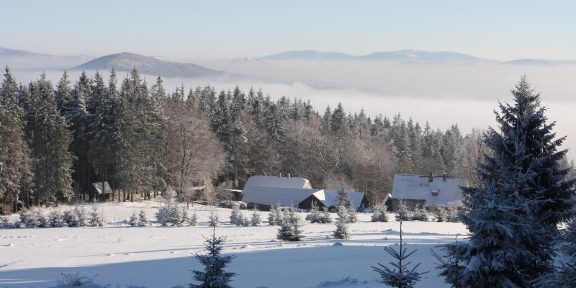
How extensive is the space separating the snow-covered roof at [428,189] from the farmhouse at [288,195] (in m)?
5.10

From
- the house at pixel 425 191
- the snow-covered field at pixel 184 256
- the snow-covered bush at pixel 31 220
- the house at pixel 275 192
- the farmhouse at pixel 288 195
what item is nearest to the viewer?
the snow-covered field at pixel 184 256

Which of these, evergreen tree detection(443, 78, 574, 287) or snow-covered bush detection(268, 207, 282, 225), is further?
snow-covered bush detection(268, 207, 282, 225)

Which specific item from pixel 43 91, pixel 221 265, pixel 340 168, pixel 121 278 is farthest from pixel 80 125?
pixel 221 265

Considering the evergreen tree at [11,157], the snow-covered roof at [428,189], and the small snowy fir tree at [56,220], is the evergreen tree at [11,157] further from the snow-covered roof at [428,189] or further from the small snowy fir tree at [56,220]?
the snow-covered roof at [428,189]

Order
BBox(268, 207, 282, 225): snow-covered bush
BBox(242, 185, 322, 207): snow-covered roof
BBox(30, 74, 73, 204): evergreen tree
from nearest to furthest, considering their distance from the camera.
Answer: BBox(268, 207, 282, 225): snow-covered bush
BBox(30, 74, 73, 204): evergreen tree
BBox(242, 185, 322, 207): snow-covered roof

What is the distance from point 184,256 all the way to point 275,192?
4565 cm

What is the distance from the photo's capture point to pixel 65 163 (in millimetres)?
52094

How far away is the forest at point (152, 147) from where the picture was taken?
2030 inches

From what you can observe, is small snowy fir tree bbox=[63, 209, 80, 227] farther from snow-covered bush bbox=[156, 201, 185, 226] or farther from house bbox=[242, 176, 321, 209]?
house bbox=[242, 176, 321, 209]

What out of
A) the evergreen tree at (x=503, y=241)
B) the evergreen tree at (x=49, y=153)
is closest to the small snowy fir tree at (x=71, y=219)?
the evergreen tree at (x=49, y=153)

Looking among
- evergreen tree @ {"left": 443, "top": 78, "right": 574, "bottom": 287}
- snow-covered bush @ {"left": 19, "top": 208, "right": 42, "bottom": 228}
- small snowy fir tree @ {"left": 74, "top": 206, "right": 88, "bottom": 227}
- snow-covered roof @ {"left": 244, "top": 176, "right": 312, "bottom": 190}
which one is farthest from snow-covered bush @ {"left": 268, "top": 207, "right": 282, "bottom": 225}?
snow-covered roof @ {"left": 244, "top": 176, "right": 312, "bottom": 190}

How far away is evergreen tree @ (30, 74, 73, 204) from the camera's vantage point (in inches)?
2015

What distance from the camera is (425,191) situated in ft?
222

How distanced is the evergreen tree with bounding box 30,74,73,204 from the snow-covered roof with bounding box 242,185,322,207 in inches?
875
